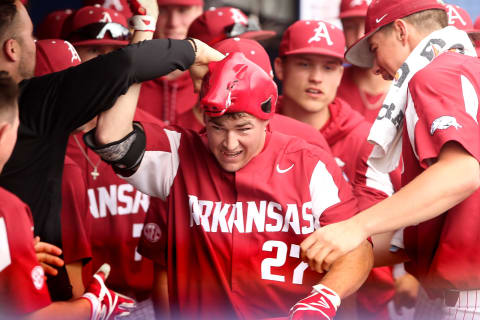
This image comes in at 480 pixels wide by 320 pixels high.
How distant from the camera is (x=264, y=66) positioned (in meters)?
3.27

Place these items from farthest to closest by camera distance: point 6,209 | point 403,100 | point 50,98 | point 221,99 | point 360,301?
point 360,301 → point 403,100 → point 221,99 → point 50,98 → point 6,209

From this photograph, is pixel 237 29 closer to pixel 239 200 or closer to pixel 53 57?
pixel 53 57

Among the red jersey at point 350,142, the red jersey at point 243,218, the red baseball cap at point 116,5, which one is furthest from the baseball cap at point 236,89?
the red baseball cap at point 116,5

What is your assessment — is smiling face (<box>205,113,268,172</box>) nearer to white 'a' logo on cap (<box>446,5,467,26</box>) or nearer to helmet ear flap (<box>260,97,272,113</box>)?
helmet ear flap (<box>260,97,272,113</box>)

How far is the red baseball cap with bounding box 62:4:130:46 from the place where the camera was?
156 inches

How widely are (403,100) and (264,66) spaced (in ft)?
2.62

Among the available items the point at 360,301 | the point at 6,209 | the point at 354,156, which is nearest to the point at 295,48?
the point at 354,156

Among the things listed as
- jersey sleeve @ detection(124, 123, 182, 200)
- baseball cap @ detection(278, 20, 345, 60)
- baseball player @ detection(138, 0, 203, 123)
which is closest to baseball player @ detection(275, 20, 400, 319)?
baseball cap @ detection(278, 20, 345, 60)

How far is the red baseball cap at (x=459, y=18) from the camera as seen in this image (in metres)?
4.31

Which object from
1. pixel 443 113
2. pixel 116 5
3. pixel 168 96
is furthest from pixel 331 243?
pixel 116 5

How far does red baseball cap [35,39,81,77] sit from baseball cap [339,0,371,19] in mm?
2360

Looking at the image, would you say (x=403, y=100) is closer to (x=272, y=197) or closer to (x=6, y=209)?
(x=272, y=197)

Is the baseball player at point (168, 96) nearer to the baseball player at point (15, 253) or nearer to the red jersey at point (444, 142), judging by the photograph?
the red jersey at point (444, 142)

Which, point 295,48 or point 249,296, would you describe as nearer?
point 249,296
